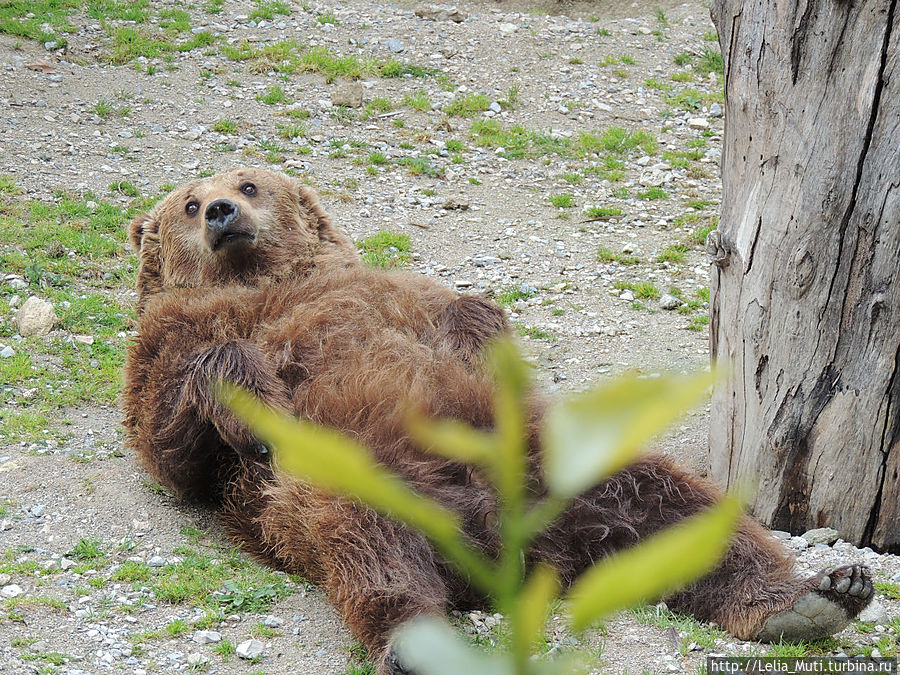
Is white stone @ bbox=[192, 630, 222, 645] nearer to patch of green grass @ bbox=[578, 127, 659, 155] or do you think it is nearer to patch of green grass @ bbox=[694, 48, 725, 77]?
patch of green grass @ bbox=[578, 127, 659, 155]

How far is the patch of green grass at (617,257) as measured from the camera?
723 centimetres

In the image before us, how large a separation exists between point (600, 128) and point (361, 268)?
544 cm

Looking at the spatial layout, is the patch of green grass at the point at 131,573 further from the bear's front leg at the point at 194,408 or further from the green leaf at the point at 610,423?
the green leaf at the point at 610,423

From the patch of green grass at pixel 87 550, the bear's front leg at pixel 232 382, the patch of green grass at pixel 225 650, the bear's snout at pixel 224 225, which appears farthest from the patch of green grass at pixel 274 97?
the patch of green grass at pixel 225 650

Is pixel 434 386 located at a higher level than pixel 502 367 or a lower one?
lower

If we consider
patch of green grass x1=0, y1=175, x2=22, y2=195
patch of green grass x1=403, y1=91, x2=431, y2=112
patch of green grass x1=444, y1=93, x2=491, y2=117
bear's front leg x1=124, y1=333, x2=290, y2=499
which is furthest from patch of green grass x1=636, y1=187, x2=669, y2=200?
bear's front leg x1=124, y1=333, x2=290, y2=499

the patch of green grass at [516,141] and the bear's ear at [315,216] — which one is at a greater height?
the bear's ear at [315,216]

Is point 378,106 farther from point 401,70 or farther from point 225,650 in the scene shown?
point 225,650

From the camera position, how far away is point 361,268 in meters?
4.70

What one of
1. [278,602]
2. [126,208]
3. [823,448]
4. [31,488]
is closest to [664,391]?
[278,602]

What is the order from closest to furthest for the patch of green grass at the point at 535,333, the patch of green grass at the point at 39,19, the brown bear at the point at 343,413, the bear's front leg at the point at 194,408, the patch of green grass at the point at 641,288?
1. the brown bear at the point at 343,413
2. the bear's front leg at the point at 194,408
3. the patch of green grass at the point at 535,333
4. the patch of green grass at the point at 641,288
5. the patch of green grass at the point at 39,19

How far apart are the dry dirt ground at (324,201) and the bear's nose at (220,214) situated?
120cm

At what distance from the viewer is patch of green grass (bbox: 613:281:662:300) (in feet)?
22.1

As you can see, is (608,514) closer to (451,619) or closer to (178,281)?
(451,619)
